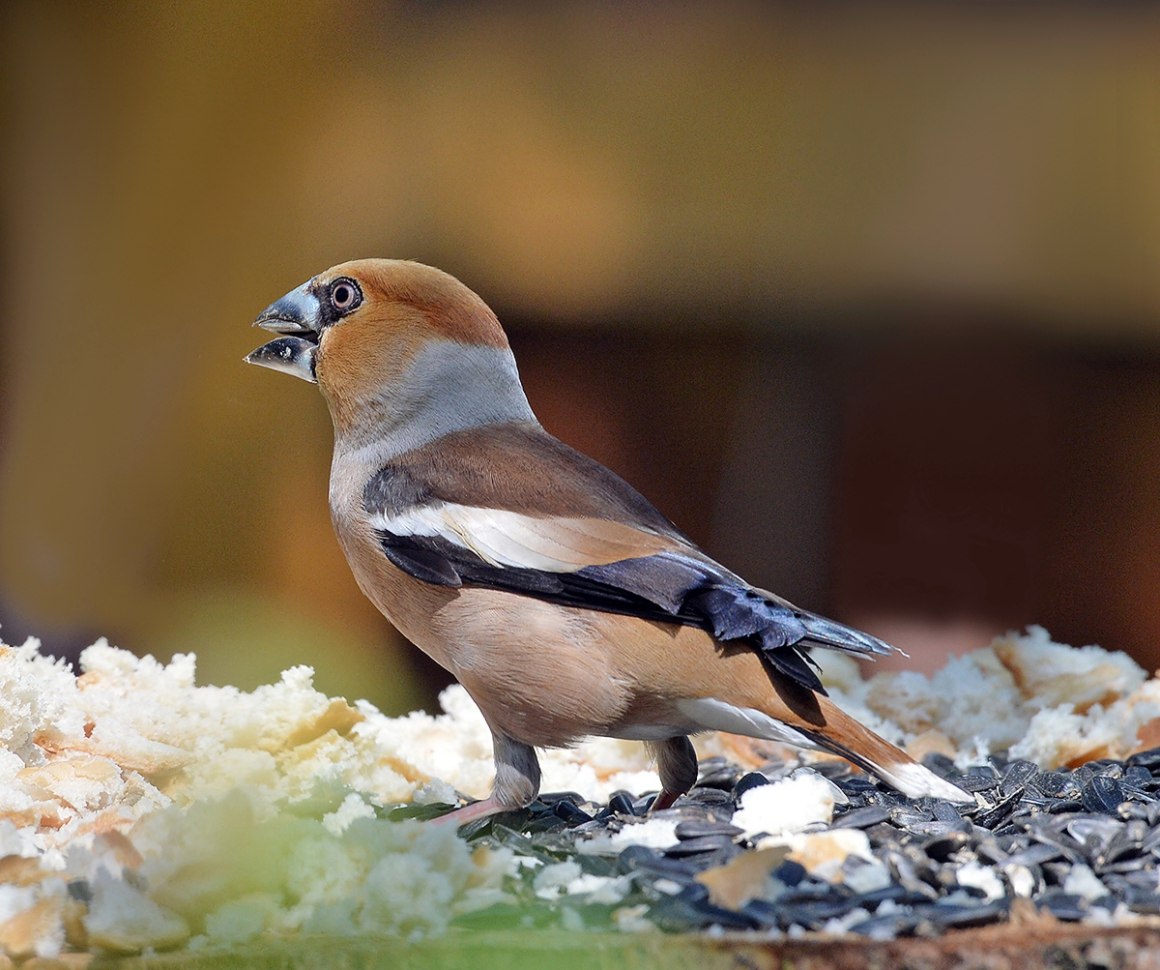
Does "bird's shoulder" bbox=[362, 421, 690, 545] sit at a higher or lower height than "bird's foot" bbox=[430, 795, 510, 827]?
higher

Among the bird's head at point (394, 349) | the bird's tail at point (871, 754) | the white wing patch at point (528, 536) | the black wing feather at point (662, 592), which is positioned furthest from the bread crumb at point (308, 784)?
the bird's head at point (394, 349)

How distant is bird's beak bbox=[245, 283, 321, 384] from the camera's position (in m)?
1.49

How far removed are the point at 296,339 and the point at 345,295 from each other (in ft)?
0.26

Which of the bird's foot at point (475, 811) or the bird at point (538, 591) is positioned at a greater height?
the bird at point (538, 591)

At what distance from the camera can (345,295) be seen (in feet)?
4.88

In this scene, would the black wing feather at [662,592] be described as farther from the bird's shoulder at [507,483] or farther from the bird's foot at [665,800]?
the bird's foot at [665,800]

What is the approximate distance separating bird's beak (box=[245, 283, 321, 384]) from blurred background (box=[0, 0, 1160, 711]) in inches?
21.9

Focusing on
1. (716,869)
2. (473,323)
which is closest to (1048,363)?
(473,323)

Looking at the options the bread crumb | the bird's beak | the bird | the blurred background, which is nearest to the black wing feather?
the bird

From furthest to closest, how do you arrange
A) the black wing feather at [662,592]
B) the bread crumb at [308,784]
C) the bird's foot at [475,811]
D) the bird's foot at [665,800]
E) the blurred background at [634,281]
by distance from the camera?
the blurred background at [634,281] → the bird's foot at [665,800] → the bird's foot at [475,811] → the black wing feather at [662,592] → the bread crumb at [308,784]

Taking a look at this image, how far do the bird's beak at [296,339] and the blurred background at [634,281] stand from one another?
21.9 inches

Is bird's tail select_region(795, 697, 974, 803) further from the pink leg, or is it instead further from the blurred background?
the blurred background

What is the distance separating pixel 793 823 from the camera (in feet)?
3.92

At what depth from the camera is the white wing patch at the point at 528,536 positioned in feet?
4.15
